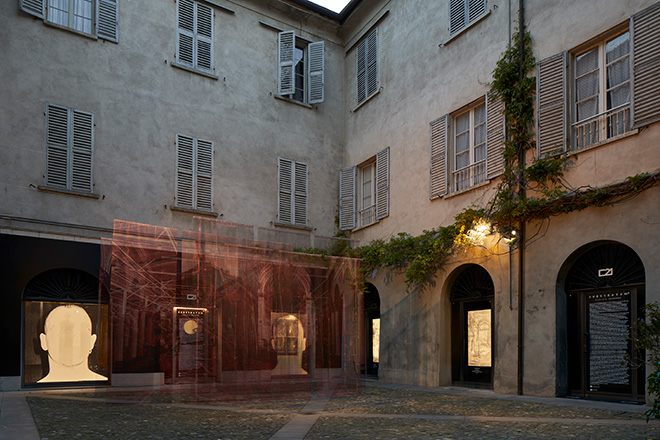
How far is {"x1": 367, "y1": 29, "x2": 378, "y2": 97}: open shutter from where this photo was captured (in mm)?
17844

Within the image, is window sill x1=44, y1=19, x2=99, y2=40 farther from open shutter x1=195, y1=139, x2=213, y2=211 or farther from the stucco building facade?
open shutter x1=195, y1=139, x2=213, y2=211

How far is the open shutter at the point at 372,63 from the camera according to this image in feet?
58.5

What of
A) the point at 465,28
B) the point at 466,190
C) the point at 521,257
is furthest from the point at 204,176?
the point at 521,257

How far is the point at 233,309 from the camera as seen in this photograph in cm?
1037

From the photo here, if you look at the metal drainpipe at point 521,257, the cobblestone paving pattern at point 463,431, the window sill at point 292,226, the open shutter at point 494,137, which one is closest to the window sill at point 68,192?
the window sill at point 292,226

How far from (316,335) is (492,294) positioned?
15.3 ft

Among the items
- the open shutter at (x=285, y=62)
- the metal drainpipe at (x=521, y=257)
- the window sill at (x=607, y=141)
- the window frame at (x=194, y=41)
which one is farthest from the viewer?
the open shutter at (x=285, y=62)

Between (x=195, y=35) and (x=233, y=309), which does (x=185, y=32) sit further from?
(x=233, y=309)

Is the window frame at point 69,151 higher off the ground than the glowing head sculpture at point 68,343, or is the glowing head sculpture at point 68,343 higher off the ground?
the window frame at point 69,151

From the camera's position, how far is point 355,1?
18.3 m

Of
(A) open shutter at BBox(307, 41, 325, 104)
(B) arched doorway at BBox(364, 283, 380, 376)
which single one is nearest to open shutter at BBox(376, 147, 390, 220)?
(B) arched doorway at BBox(364, 283, 380, 376)

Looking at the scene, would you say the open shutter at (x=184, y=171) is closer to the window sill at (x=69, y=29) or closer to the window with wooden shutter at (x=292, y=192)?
the window with wooden shutter at (x=292, y=192)

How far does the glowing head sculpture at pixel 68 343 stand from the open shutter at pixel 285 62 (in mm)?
8379

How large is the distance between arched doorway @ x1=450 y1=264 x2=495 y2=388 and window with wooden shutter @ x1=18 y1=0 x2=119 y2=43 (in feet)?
34.7
